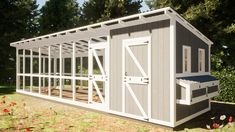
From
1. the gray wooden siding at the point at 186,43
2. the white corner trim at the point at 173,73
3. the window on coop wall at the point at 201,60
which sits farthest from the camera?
the window on coop wall at the point at 201,60

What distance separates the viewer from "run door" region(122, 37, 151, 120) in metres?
8.33

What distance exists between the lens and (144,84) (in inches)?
331

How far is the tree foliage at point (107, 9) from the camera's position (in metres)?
25.5

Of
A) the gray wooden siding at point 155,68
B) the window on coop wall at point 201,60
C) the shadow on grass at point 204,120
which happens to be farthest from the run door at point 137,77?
the window on coop wall at point 201,60

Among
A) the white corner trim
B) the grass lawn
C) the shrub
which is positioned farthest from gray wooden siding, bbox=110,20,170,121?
the shrub

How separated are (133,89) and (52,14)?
2609 centimetres

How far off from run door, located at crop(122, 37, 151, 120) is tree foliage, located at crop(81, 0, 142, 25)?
56.1ft

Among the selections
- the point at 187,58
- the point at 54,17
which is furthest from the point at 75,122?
the point at 54,17

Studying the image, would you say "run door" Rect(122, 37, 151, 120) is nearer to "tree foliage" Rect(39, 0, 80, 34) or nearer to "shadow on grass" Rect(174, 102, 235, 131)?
"shadow on grass" Rect(174, 102, 235, 131)

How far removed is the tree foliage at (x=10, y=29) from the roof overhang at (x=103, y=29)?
1163cm

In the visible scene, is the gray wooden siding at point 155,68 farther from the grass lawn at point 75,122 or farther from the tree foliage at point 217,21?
the tree foliage at point 217,21

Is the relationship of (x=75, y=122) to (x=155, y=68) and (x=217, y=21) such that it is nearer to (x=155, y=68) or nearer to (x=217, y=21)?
(x=155, y=68)

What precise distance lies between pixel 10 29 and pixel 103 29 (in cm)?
2303

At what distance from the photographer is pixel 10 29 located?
29.0 m
